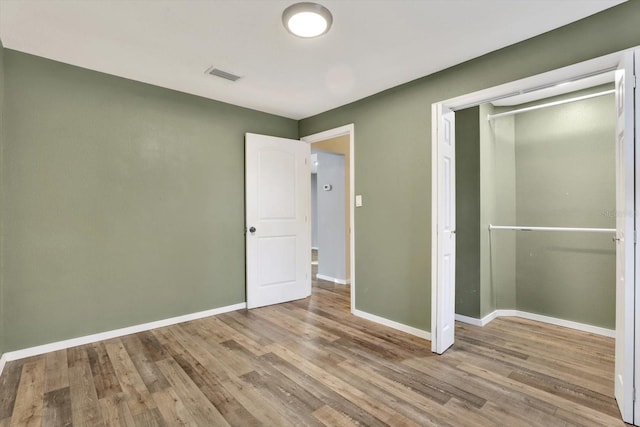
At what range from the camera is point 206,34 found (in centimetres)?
224

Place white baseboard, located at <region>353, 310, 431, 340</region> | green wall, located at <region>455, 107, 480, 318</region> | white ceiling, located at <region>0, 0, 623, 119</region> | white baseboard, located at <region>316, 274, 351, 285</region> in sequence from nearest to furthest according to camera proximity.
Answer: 1. white ceiling, located at <region>0, 0, 623, 119</region>
2. white baseboard, located at <region>353, 310, 431, 340</region>
3. green wall, located at <region>455, 107, 480, 318</region>
4. white baseboard, located at <region>316, 274, 351, 285</region>

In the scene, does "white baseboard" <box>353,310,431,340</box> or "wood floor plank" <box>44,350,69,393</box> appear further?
"white baseboard" <box>353,310,431,340</box>

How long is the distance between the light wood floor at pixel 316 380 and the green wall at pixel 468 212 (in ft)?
1.19

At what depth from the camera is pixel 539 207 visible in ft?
11.3

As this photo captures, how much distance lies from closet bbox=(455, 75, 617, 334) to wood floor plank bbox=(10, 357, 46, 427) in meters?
3.57

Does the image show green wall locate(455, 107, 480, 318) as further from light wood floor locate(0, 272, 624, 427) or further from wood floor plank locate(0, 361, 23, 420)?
wood floor plank locate(0, 361, 23, 420)

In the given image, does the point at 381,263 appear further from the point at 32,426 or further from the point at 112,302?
the point at 32,426

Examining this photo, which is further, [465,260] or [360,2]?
[465,260]

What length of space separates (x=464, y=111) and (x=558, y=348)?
7.86ft

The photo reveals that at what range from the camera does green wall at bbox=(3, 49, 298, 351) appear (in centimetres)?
254

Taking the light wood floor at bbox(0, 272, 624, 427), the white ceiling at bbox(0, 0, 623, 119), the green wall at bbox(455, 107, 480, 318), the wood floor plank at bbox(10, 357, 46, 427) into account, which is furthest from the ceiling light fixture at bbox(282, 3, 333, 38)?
the wood floor plank at bbox(10, 357, 46, 427)

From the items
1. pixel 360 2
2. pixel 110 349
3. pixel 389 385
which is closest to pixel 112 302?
pixel 110 349

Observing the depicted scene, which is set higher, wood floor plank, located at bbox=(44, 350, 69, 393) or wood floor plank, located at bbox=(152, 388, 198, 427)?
→ wood floor plank, located at bbox=(44, 350, 69, 393)

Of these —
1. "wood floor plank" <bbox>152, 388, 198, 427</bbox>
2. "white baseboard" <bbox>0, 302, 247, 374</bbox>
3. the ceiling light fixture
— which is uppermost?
the ceiling light fixture
